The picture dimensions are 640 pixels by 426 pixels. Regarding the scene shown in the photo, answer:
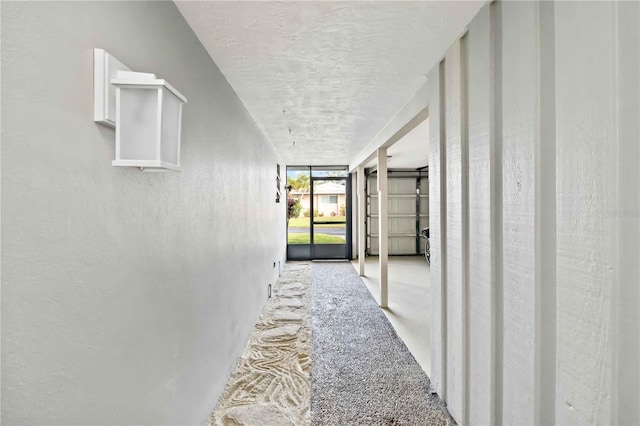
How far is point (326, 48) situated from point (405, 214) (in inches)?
282

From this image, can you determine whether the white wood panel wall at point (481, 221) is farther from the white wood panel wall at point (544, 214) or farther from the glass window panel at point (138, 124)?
the glass window panel at point (138, 124)

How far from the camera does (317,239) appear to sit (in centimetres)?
768

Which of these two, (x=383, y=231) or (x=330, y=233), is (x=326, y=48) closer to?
(x=383, y=231)

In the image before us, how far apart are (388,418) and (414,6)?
2.30 m

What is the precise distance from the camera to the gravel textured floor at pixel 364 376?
78.3 inches

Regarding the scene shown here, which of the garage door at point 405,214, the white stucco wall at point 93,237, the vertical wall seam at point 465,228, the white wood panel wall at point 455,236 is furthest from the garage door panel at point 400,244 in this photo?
the white stucco wall at point 93,237

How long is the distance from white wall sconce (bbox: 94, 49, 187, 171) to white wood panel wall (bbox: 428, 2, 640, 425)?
1297mm

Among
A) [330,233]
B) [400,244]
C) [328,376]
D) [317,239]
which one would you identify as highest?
[330,233]

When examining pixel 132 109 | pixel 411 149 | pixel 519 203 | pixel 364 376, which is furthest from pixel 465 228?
pixel 411 149

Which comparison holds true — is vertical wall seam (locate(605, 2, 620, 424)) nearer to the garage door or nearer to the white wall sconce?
the white wall sconce

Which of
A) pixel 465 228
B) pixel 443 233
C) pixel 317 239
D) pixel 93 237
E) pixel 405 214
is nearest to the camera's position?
pixel 93 237

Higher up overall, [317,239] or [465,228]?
[465,228]

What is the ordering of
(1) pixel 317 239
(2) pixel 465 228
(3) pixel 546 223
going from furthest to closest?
1. (1) pixel 317 239
2. (2) pixel 465 228
3. (3) pixel 546 223

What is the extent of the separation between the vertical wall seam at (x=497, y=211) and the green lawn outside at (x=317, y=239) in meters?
6.22
